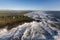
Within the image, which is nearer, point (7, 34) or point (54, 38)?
point (54, 38)

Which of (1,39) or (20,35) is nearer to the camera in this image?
(1,39)

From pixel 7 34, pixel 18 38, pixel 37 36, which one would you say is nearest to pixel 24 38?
pixel 18 38

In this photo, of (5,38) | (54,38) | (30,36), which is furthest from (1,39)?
(54,38)

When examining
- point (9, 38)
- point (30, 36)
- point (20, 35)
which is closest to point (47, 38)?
point (30, 36)

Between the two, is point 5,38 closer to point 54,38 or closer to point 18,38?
point 18,38

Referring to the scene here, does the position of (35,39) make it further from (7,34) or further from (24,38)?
(7,34)

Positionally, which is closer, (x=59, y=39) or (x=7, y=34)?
(x=59, y=39)

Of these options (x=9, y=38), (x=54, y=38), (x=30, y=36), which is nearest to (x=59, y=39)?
(x=54, y=38)

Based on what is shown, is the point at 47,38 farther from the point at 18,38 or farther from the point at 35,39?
the point at 18,38
